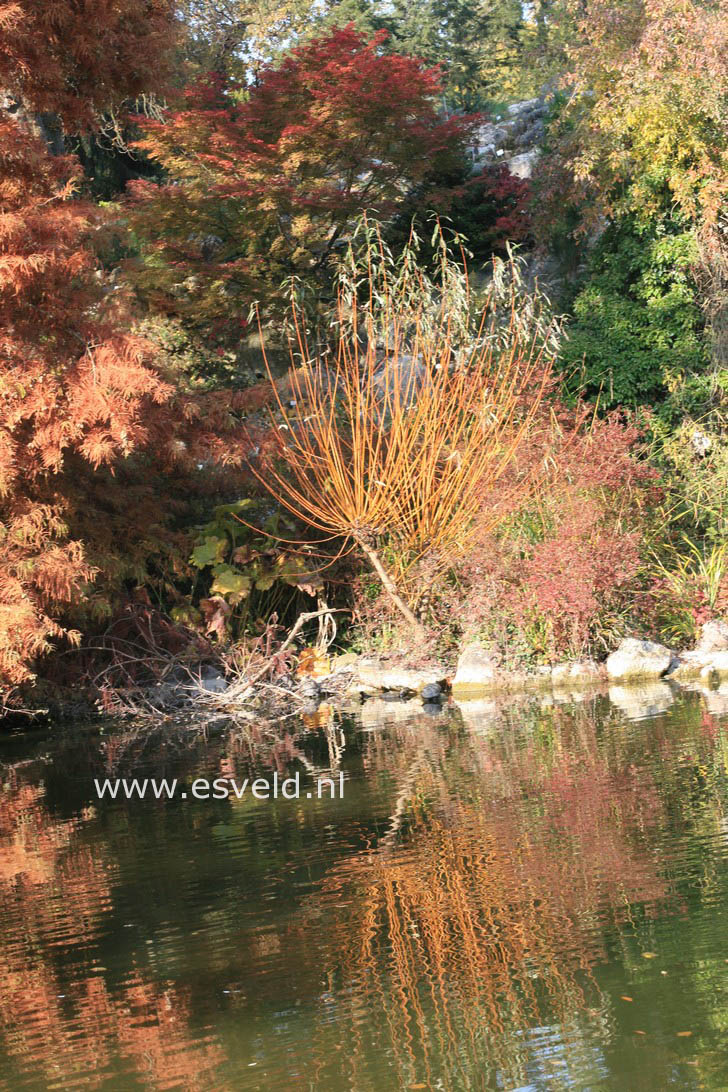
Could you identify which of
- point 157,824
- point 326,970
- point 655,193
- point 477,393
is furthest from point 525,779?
point 655,193

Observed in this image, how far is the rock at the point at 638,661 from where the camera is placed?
1012cm

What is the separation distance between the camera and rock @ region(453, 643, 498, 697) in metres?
10.7

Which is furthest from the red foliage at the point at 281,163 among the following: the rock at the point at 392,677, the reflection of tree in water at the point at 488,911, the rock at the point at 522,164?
the reflection of tree in water at the point at 488,911

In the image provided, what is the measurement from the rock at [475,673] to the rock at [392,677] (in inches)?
7.8

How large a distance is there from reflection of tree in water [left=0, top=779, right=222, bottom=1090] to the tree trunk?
6.57m

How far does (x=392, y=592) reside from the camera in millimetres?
12086

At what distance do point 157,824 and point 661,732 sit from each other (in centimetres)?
303

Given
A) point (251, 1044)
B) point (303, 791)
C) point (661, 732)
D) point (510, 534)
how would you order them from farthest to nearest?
point (510, 534), point (661, 732), point (303, 791), point (251, 1044)

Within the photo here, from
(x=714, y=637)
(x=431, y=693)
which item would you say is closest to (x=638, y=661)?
(x=714, y=637)

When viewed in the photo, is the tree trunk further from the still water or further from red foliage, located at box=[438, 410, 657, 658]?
the still water

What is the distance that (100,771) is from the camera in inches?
328

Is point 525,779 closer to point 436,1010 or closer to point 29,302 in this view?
point 436,1010

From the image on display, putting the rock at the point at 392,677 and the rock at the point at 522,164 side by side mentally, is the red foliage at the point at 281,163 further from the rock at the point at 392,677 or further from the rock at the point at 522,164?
the rock at the point at 392,677

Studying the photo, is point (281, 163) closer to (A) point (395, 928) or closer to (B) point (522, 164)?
(B) point (522, 164)
